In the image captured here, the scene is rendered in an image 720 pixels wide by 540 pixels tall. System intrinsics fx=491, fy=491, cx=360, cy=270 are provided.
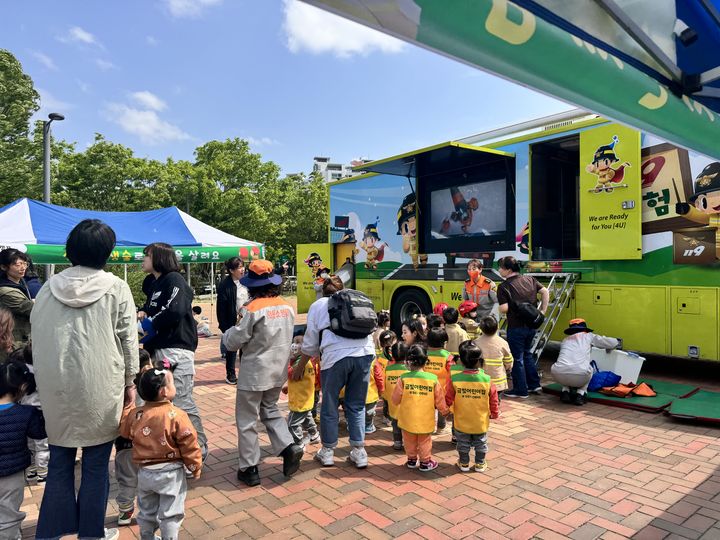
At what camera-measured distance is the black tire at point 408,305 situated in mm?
8928

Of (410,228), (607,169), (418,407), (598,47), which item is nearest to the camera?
(598,47)

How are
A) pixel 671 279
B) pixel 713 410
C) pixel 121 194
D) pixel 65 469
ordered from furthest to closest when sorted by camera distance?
pixel 121 194, pixel 671 279, pixel 713 410, pixel 65 469

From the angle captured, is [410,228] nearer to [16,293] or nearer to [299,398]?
[299,398]

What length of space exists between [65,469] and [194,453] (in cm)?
68

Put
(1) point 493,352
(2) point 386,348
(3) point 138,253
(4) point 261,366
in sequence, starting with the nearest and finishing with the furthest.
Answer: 1. (4) point 261,366
2. (2) point 386,348
3. (1) point 493,352
4. (3) point 138,253

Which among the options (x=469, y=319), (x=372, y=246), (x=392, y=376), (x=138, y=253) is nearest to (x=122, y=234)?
(x=138, y=253)

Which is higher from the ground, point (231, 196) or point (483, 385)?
point (231, 196)

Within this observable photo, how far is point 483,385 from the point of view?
155 inches

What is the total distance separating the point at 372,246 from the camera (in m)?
10.2

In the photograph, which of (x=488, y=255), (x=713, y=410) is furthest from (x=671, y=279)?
(x=488, y=255)

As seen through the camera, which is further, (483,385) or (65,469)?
(483,385)

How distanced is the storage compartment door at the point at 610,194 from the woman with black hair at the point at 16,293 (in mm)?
6569

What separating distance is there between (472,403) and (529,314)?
7.91ft

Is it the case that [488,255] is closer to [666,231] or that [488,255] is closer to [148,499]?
[666,231]
